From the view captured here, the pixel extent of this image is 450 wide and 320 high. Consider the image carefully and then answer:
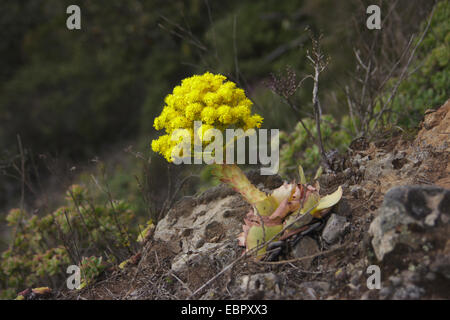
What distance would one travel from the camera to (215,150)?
7.59 ft

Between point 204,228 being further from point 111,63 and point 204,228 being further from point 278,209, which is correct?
point 111,63

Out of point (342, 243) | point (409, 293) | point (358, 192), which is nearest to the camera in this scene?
point (409, 293)

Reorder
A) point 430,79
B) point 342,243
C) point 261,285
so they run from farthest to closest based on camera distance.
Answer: point 430,79
point 342,243
point 261,285

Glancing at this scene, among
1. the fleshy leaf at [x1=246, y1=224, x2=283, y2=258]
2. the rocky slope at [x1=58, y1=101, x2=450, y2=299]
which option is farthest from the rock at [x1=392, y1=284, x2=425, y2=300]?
the fleshy leaf at [x1=246, y1=224, x2=283, y2=258]

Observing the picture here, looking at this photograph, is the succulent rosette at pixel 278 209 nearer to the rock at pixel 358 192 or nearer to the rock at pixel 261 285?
the rock at pixel 261 285

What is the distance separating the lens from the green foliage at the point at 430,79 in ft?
12.7

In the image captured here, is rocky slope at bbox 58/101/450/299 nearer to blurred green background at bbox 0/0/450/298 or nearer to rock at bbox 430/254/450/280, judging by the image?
Answer: rock at bbox 430/254/450/280

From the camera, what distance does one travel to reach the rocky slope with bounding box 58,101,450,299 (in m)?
1.97

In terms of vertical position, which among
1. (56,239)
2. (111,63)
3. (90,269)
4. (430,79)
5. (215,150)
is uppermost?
(111,63)

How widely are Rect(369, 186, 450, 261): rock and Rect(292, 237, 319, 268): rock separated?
0.36m

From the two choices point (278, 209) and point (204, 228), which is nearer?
point (278, 209)

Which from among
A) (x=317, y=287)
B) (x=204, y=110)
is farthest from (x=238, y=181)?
(x=317, y=287)

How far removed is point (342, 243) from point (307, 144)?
2.13 meters

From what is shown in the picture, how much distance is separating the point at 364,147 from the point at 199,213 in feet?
4.54
